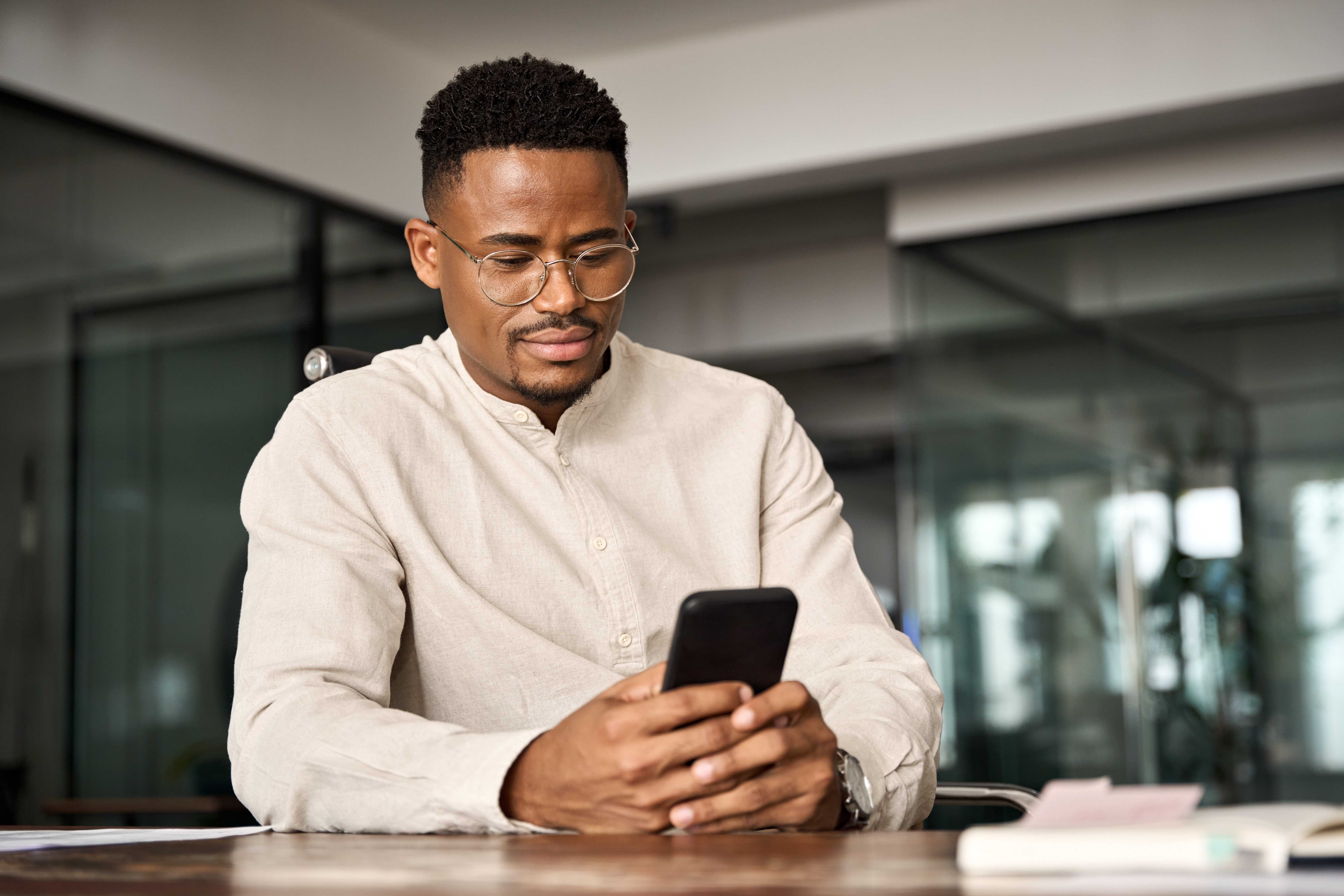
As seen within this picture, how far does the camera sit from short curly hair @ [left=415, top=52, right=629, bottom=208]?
1.52 meters

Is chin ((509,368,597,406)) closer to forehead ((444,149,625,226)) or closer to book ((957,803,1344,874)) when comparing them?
forehead ((444,149,625,226))

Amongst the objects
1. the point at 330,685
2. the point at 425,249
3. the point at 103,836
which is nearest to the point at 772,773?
the point at 330,685

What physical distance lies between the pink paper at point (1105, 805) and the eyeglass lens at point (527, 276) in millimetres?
896

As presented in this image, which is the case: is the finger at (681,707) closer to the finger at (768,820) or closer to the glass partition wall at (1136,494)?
the finger at (768,820)

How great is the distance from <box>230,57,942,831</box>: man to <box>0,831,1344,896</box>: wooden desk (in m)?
0.10

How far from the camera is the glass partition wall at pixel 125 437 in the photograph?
143 inches

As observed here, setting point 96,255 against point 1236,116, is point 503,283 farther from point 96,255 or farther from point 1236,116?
point 1236,116

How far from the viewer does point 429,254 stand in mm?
1693

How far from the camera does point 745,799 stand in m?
1.05

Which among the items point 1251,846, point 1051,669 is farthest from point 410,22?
point 1251,846

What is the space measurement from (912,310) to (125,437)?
295 centimetres

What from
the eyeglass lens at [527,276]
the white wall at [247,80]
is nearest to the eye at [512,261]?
the eyeglass lens at [527,276]

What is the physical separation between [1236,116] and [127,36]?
11.7 feet

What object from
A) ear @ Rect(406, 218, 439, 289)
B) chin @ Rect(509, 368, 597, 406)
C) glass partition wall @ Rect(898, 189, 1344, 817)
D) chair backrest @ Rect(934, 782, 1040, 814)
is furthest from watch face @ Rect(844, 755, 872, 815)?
glass partition wall @ Rect(898, 189, 1344, 817)
